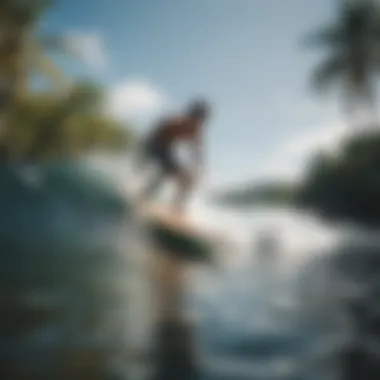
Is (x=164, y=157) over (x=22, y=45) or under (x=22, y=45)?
under

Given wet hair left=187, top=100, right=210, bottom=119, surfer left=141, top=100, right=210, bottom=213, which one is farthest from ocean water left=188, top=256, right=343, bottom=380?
wet hair left=187, top=100, right=210, bottom=119

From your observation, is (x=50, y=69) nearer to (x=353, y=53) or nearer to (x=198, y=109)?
(x=198, y=109)

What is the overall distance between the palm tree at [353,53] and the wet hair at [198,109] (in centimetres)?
22

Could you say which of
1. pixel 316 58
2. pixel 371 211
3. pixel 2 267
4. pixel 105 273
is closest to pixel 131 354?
pixel 105 273

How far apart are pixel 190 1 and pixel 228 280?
564 millimetres

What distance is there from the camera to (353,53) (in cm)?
136

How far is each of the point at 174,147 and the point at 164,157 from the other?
28 mm

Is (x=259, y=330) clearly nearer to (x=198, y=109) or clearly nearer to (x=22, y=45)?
(x=198, y=109)

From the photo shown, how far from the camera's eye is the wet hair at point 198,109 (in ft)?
4.49

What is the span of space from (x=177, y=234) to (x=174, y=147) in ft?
0.56

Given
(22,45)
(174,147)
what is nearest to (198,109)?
(174,147)

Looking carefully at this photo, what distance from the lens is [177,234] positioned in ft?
4.41

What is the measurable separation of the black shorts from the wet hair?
0.08 m

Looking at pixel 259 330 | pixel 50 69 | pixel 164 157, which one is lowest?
pixel 259 330
